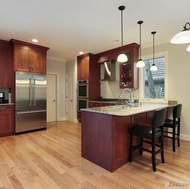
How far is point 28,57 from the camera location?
4566 millimetres

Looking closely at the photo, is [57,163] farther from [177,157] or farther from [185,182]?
[177,157]

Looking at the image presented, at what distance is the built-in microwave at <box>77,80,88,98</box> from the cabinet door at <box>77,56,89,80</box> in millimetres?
195

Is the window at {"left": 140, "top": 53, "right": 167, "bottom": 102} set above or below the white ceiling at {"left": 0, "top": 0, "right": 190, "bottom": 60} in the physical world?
below

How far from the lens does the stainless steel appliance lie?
574 cm

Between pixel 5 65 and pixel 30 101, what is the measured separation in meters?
1.33

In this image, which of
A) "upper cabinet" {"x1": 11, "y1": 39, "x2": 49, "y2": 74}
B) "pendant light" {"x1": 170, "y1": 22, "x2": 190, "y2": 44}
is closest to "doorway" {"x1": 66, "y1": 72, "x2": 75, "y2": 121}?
"upper cabinet" {"x1": 11, "y1": 39, "x2": 49, "y2": 74}

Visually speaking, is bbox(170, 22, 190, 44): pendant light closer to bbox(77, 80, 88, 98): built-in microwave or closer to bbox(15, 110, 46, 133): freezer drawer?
bbox(77, 80, 88, 98): built-in microwave

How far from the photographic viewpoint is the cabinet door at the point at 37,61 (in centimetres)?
463

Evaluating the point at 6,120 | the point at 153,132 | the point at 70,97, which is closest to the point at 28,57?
the point at 6,120

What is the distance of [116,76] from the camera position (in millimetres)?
5457

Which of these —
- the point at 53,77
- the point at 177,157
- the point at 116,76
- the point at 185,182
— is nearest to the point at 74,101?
the point at 53,77

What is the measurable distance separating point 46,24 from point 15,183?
312cm

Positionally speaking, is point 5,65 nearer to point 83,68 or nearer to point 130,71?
point 83,68

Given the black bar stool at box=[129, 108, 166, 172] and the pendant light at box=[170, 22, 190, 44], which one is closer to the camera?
the pendant light at box=[170, 22, 190, 44]
